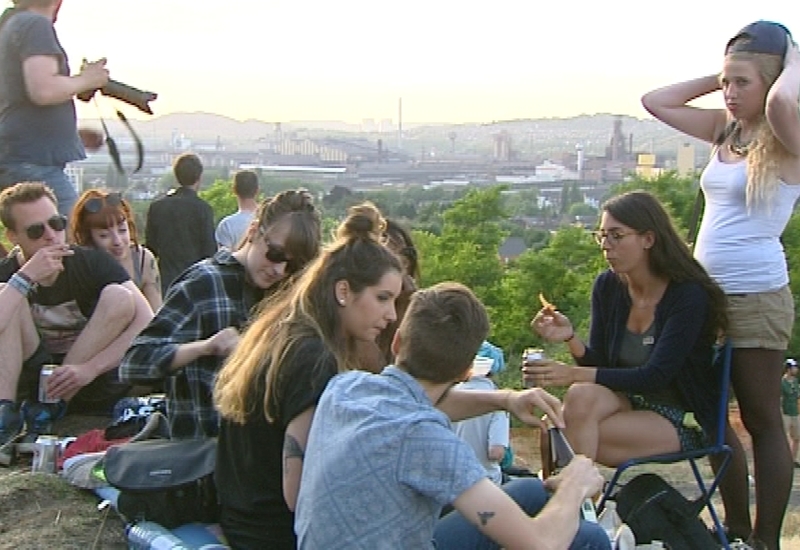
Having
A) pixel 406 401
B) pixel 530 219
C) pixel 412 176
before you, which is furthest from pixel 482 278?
pixel 406 401

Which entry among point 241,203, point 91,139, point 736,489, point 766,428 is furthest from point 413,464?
point 241,203

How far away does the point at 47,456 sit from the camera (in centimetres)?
423

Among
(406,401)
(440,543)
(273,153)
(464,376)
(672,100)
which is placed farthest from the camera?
(273,153)

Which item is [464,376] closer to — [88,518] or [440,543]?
[440,543]

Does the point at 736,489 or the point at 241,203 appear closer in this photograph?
the point at 736,489

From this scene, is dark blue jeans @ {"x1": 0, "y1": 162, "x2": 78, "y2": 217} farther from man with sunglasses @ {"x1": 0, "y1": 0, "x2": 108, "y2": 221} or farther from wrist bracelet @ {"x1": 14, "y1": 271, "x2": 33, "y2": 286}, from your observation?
wrist bracelet @ {"x1": 14, "y1": 271, "x2": 33, "y2": 286}

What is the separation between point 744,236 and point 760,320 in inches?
11.4

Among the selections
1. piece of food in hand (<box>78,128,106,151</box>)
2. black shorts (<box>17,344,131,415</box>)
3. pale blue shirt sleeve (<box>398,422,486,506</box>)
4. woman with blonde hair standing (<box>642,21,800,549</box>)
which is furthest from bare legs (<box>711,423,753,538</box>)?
piece of food in hand (<box>78,128,106,151</box>)

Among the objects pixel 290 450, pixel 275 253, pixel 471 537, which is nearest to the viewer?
pixel 290 450

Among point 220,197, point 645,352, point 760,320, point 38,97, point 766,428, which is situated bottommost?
point 220,197

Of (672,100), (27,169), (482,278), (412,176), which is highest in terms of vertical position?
(672,100)

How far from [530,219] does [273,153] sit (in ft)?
17.8

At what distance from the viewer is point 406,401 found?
2.43 meters

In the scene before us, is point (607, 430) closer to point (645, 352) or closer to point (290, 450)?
point (645, 352)
